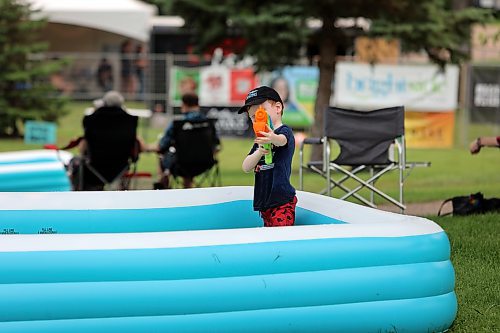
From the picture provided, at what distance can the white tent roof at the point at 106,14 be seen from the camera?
26766 millimetres

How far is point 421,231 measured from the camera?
18.0 ft

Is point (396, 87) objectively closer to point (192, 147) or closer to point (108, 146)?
point (192, 147)

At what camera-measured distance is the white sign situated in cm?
2261

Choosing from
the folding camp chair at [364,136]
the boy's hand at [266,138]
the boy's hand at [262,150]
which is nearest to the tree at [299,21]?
the folding camp chair at [364,136]

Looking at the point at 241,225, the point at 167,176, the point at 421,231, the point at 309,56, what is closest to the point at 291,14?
the point at 309,56

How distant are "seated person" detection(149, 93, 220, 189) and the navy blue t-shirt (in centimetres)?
472

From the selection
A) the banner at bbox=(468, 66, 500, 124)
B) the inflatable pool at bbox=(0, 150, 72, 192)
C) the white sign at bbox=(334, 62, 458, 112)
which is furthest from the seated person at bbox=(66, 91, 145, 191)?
the banner at bbox=(468, 66, 500, 124)

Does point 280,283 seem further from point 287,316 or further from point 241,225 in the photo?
point 241,225

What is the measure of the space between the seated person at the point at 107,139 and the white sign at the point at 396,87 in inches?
483

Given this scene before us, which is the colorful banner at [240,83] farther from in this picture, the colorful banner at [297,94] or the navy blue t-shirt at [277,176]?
the navy blue t-shirt at [277,176]

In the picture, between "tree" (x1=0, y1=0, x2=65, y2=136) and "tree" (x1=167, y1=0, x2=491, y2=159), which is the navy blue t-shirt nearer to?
"tree" (x1=167, y1=0, x2=491, y2=159)

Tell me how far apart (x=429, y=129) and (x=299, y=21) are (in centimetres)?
749

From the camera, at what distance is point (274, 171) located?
20.5 ft

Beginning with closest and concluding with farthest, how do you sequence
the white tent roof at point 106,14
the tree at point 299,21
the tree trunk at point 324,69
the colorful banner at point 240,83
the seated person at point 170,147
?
the seated person at point 170,147, the tree at point 299,21, the tree trunk at point 324,69, the colorful banner at point 240,83, the white tent roof at point 106,14
